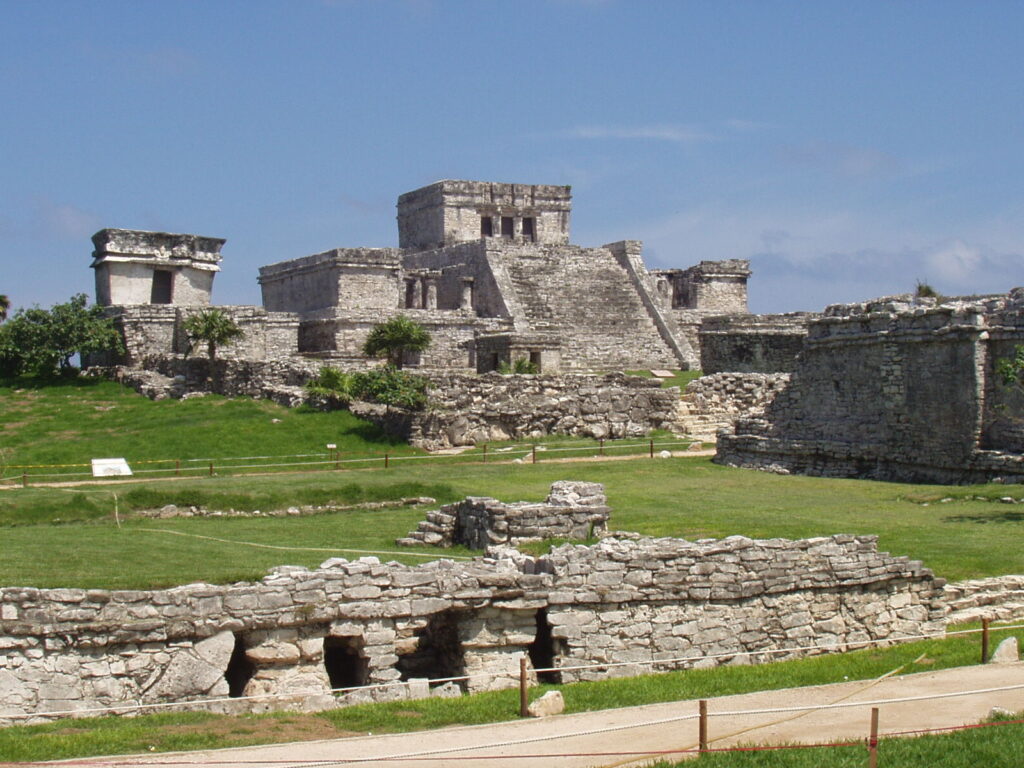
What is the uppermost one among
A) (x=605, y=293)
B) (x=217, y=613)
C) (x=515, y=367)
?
(x=605, y=293)

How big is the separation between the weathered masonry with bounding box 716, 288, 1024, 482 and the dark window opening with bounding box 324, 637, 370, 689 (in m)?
14.8

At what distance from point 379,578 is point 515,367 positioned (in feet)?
86.5

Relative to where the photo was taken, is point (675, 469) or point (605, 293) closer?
point (675, 469)

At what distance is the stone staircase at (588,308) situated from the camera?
4909 cm

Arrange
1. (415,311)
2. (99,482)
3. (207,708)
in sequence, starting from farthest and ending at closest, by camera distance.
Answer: (415,311) → (99,482) → (207,708)

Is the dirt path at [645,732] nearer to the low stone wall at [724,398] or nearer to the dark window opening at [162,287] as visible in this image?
the low stone wall at [724,398]

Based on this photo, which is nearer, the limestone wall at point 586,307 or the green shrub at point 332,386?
the green shrub at point 332,386

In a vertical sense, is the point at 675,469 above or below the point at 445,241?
below

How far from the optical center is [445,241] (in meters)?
60.7

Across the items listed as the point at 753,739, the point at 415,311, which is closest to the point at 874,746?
the point at 753,739

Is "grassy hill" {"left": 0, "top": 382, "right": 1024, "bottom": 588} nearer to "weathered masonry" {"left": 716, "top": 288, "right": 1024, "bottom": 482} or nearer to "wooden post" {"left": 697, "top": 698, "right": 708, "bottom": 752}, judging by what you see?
"weathered masonry" {"left": 716, "top": 288, "right": 1024, "bottom": 482}

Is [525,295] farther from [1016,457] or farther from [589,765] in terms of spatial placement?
[589,765]

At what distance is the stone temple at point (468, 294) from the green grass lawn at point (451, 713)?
88.5 feet

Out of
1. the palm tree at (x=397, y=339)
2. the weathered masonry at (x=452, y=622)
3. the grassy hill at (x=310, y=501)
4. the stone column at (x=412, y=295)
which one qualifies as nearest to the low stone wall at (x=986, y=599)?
the weathered masonry at (x=452, y=622)
